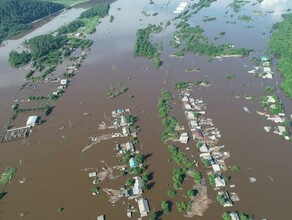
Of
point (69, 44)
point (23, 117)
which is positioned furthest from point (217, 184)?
point (69, 44)

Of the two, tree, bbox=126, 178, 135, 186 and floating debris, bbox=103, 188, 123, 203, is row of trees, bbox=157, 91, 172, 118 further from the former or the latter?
floating debris, bbox=103, 188, 123, 203

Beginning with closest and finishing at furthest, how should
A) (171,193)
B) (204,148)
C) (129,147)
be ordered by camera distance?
(171,193) → (204,148) → (129,147)

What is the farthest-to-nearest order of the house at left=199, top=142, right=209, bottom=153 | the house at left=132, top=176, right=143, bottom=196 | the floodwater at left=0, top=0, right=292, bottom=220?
the house at left=199, top=142, right=209, bottom=153, the house at left=132, top=176, right=143, bottom=196, the floodwater at left=0, top=0, right=292, bottom=220

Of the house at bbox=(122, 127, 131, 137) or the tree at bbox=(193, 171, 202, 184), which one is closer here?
the tree at bbox=(193, 171, 202, 184)

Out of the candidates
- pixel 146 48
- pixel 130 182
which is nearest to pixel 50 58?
pixel 146 48

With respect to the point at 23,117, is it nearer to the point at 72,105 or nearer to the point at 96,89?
the point at 72,105

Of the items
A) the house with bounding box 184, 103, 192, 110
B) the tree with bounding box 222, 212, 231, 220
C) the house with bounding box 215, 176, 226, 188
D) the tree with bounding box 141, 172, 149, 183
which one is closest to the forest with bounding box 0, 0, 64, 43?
the house with bounding box 184, 103, 192, 110

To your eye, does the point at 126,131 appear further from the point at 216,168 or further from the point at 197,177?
the point at 216,168
